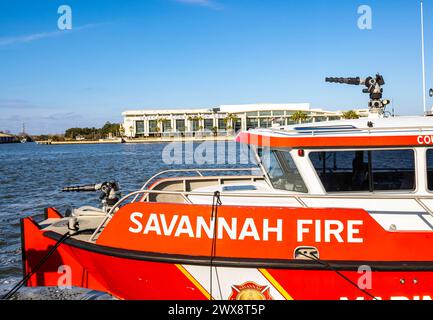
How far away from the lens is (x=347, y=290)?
195 inches

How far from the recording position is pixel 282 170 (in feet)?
19.0

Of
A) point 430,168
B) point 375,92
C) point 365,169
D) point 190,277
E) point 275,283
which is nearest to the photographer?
point 275,283

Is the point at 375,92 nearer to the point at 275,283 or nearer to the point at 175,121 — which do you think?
the point at 275,283

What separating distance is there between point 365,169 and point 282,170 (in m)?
1.08

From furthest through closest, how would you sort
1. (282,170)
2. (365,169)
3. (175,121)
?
(175,121) → (282,170) → (365,169)

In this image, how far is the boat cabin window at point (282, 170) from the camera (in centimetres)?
561

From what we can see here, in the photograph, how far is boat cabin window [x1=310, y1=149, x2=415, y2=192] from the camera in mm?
5387

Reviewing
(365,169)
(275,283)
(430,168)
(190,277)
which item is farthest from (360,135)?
(190,277)

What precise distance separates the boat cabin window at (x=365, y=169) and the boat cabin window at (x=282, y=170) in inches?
11.3

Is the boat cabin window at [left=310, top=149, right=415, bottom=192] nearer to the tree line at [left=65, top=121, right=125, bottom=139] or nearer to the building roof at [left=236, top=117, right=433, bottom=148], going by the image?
the building roof at [left=236, top=117, right=433, bottom=148]

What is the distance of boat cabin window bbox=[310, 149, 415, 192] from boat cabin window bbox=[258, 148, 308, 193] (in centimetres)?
29

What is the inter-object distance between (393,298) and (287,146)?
86.9 inches
